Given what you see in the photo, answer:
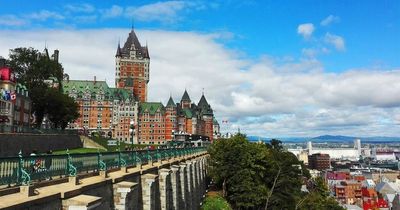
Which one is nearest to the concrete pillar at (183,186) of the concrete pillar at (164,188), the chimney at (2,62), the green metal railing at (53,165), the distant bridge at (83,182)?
the distant bridge at (83,182)

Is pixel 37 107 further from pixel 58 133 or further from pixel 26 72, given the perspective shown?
pixel 58 133

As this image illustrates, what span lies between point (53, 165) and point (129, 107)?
145 metres

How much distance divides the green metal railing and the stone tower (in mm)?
152482

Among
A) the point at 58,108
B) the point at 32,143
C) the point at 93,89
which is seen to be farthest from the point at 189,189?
the point at 93,89

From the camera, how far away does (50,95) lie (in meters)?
69.5

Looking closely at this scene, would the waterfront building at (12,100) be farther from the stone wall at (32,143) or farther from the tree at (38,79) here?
the stone wall at (32,143)

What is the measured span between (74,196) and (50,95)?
202ft

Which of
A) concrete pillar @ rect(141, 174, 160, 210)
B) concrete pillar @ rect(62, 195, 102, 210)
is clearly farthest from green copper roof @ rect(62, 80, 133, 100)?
concrete pillar @ rect(62, 195, 102, 210)

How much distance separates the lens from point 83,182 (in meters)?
14.2

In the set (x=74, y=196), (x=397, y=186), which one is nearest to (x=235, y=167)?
(x=74, y=196)

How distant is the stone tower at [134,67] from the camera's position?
172887 mm

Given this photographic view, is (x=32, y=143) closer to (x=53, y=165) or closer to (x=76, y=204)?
(x=53, y=165)

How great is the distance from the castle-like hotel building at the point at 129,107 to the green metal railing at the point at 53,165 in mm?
116998

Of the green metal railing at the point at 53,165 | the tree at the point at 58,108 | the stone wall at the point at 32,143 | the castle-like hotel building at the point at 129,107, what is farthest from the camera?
the castle-like hotel building at the point at 129,107
